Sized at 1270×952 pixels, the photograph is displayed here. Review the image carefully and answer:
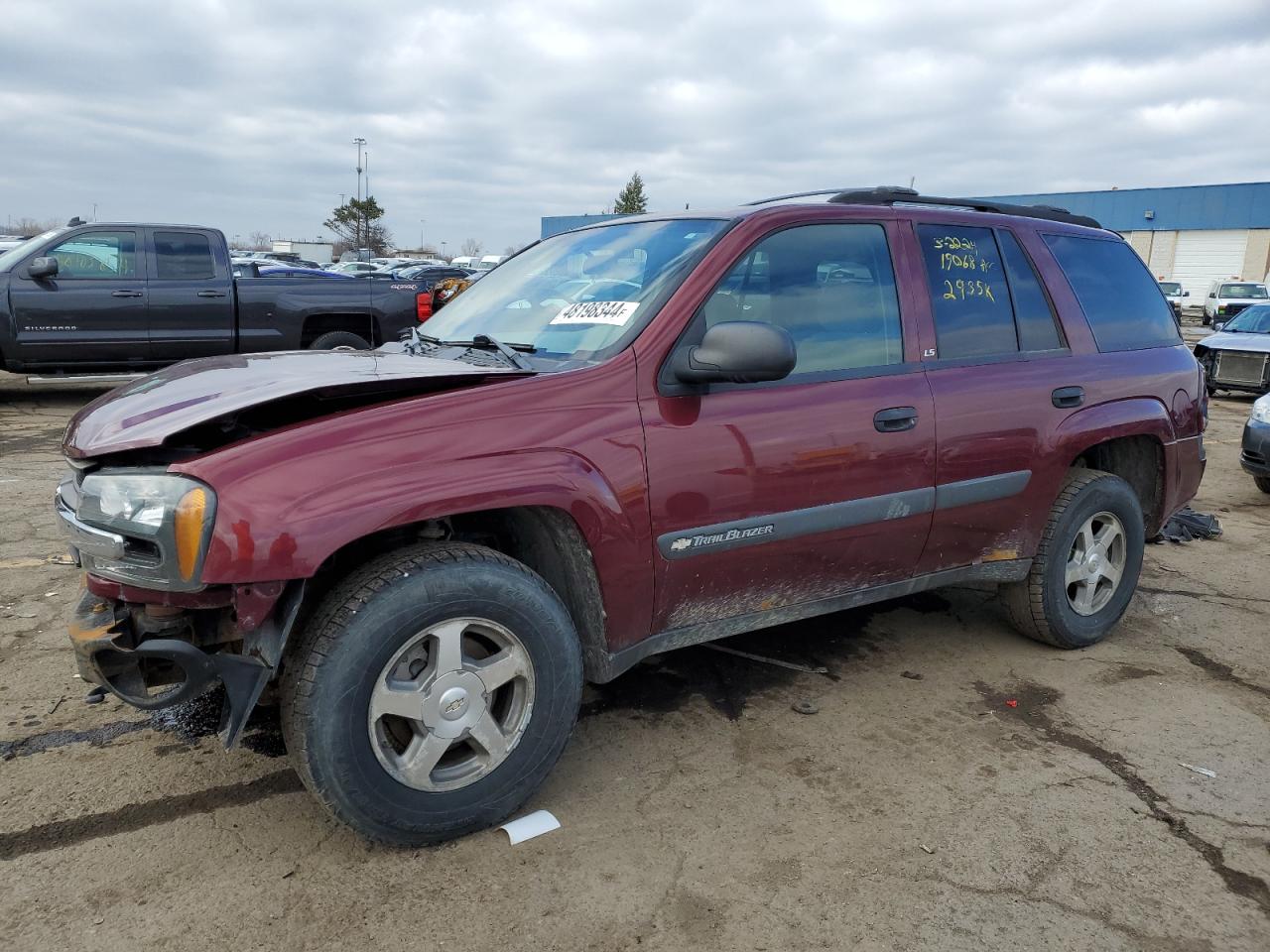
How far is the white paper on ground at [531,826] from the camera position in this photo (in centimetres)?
265

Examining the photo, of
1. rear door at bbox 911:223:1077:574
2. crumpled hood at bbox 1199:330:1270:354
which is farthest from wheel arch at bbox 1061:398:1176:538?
crumpled hood at bbox 1199:330:1270:354

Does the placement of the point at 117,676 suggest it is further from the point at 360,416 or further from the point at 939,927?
the point at 939,927

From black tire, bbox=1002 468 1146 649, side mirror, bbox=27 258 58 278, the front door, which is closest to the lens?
the front door

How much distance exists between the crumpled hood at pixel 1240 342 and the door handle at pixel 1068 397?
11.3 metres

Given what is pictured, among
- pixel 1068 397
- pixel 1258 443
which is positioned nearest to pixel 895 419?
pixel 1068 397

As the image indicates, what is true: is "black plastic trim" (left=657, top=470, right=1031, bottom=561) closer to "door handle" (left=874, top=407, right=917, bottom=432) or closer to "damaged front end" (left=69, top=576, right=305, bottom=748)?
"door handle" (left=874, top=407, right=917, bottom=432)

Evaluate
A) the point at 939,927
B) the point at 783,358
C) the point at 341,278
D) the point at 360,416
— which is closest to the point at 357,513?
the point at 360,416

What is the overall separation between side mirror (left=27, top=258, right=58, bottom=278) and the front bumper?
10.9m

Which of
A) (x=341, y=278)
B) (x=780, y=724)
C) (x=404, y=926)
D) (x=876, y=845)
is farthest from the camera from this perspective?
(x=341, y=278)

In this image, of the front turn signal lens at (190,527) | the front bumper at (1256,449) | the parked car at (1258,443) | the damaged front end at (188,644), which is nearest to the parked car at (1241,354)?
the parked car at (1258,443)

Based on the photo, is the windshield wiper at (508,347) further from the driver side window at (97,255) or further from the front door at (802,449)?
the driver side window at (97,255)

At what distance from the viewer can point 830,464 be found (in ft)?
10.2

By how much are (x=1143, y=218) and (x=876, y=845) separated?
2074 inches

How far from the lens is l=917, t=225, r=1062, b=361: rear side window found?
352 centimetres
